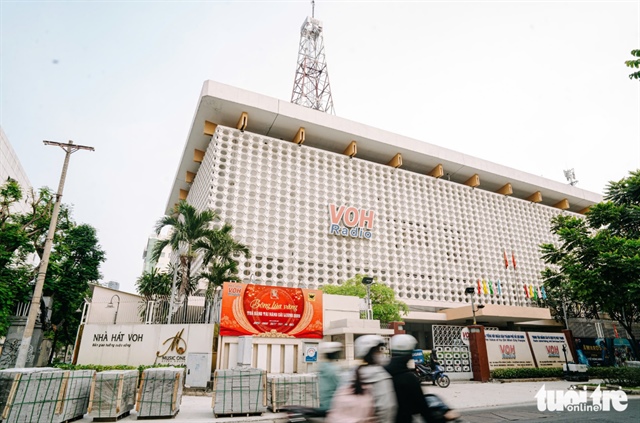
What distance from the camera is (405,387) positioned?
4.10 meters

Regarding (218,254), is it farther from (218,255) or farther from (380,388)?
(380,388)

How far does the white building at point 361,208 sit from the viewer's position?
2472 centimetres

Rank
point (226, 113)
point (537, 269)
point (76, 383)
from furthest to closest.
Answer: point (537, 269) → point (226, 113) → point (76, 383)

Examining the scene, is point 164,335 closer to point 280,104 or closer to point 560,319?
point 280,104

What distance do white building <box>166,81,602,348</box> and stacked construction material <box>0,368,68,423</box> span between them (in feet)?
49.7

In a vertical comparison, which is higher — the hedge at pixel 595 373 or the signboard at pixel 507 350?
the signboard at pixel 507 350

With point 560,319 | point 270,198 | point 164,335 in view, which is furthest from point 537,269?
point 164,335

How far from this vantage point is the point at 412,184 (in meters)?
31.9

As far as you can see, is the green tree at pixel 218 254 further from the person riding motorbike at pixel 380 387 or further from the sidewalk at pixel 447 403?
the person riding motorbike at pixel 380 387

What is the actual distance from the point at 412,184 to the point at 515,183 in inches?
481

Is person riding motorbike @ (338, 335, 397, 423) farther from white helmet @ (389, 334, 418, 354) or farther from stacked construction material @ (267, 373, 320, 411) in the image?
stacked construction material @ (267, 373, 320, 411)

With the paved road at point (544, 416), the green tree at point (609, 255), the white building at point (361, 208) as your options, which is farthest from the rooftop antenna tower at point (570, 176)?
the paved road at point (544, 416)

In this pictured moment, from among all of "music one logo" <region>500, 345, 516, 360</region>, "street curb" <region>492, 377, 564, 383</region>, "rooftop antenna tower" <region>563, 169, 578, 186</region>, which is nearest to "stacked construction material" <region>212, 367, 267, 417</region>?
"street curb" <region>492, 377, 564, 383</region>

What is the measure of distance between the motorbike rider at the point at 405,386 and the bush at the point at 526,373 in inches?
654
